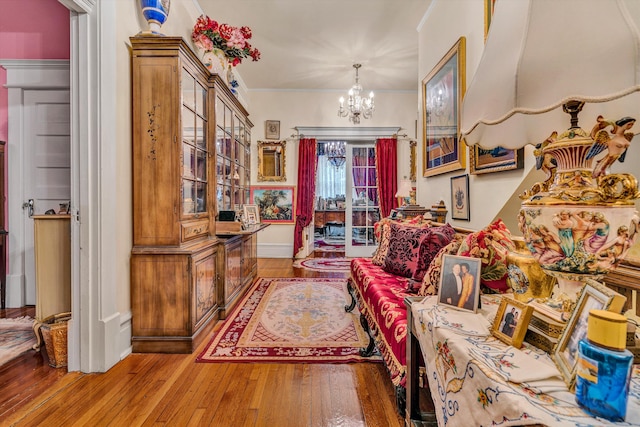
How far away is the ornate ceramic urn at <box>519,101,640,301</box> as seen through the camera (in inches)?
28.9

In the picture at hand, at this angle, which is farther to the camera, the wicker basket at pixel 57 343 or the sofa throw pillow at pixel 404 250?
the sofa throw pillow at pixel 404 250

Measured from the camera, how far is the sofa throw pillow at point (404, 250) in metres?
2.30

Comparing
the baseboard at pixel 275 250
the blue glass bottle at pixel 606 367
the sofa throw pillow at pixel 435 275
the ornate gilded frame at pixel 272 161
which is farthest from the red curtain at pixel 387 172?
the blue glass bottle at pixel 606 367

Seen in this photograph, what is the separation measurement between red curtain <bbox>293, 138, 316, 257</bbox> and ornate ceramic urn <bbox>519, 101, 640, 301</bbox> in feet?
16.7

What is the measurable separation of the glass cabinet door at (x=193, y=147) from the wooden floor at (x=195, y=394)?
1142mm

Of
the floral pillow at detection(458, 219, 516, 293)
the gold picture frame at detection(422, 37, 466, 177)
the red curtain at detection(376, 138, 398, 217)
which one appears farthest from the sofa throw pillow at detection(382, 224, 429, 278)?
the red curtain at detection(376, 138, 398, 217)

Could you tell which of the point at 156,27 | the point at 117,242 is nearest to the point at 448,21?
the point at 156,27

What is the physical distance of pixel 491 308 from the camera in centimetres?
112

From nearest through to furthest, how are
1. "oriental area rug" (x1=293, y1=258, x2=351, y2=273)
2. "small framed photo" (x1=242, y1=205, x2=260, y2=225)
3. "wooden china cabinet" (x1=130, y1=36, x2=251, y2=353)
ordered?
"wooden china cabinet" (x1=130, y1=36, x2=251, y2=353)
"small framed photo" (x1=242, y1=205, x2=260, y2=225)
"oriental area rug" (x1=293, y1=258, x2=351, y2=273)

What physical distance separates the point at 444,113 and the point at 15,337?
398 centimetres

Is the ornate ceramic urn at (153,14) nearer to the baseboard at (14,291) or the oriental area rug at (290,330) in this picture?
the oriental area rug at (290,330)

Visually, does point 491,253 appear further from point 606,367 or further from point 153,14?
point 153,14

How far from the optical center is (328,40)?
4.03 meters

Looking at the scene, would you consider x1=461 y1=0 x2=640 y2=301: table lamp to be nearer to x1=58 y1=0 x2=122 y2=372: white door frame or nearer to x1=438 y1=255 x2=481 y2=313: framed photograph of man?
x1=438 y1=255 x2=481 y2=313: framed photograph of man
